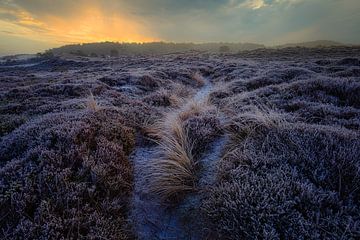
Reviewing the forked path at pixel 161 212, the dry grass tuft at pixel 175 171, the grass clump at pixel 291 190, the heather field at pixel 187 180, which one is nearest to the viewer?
the grass clump at pixel 291 190

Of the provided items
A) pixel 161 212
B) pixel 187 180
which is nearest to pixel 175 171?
pixel 187 180

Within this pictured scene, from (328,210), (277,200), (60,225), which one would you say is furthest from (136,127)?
(328,210)

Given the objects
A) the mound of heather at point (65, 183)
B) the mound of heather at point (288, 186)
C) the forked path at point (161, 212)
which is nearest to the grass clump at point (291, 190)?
the mound of heather at point (288, 186)

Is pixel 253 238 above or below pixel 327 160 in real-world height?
below

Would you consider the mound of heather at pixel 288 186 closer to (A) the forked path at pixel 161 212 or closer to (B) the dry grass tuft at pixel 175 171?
(A) the forked path at pixel 161 212

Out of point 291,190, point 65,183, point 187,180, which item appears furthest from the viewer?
point 187,180

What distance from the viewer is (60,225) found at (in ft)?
8.11

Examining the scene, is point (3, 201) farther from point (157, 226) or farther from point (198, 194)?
point (198, 194)

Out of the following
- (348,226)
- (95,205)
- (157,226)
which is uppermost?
(348,226)

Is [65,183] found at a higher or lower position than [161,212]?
higher

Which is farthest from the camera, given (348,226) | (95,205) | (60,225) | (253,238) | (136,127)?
(136,127)

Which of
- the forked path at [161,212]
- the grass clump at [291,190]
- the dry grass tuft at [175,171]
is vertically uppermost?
the grass clump at [291,190]

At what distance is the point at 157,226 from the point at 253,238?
138 centimetres

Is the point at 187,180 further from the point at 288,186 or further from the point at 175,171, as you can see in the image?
the point at 288,186
